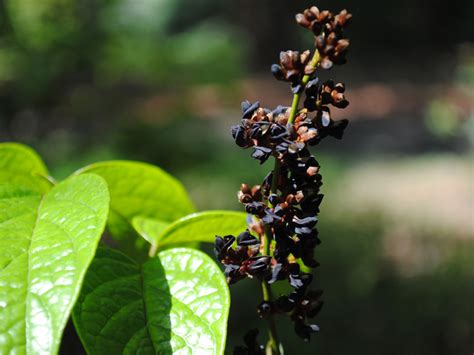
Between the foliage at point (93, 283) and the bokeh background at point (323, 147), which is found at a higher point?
the bokeh background at point (323, 147)

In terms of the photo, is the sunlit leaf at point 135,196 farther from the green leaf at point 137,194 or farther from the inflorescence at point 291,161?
the inflorescence at point 291,161

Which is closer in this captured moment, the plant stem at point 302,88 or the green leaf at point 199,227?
the plant stem at point 302,88

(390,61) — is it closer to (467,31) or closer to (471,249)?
(467,31)

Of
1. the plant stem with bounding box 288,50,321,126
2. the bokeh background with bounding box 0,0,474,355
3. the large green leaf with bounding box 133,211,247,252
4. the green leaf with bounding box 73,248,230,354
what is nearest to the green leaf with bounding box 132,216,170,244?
the large green leaf with bounding box 133,211,247,252

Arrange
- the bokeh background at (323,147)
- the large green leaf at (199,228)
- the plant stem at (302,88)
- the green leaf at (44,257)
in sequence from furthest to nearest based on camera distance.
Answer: the bokeh background at (323,147)
the large green leaf at (199,228)
the plant stem at (302,88)
the green leaf at (44,257)

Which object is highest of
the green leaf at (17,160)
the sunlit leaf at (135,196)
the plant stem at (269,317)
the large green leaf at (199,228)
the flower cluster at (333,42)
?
the flower cluster at (333,42)

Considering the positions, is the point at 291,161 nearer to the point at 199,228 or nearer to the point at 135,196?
the point at 199,228

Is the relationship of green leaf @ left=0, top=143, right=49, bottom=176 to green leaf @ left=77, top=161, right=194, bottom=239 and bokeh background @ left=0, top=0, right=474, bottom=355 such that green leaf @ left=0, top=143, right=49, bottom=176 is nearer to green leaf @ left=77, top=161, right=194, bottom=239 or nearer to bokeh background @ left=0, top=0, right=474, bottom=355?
green leaf @ left=77, top=161, right=194, bottom=239

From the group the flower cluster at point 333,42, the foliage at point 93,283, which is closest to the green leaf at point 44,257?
the foliage at point 93,283

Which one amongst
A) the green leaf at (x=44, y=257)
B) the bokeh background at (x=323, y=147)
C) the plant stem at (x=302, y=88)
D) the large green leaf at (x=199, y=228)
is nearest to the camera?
the green leaf at (x=44, y=257)
